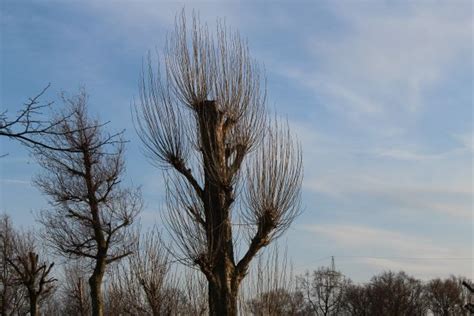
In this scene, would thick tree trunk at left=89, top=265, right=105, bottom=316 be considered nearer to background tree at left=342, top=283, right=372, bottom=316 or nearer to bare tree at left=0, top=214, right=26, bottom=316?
bare tree at left=0, top=214, right=26, bottom=316

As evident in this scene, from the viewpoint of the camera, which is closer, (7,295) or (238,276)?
(238,276)

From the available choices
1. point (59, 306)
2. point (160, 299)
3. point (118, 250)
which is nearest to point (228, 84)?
point (160, 299)

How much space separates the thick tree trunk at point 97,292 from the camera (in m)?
17.4

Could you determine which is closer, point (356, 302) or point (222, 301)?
point (222, 301)

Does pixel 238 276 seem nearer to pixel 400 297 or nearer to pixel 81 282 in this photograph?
pixel 81 282

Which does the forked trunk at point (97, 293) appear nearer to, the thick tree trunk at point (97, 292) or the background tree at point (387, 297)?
the thick tree trunk at point (97, 292)

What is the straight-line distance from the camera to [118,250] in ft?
60.7

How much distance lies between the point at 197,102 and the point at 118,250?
8922 millimetres

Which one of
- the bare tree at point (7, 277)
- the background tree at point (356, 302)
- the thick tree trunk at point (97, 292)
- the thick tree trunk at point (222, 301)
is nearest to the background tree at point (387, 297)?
the background tree at point (356, 302)

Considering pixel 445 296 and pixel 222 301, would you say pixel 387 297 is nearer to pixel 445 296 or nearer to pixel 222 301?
pixel 445 296

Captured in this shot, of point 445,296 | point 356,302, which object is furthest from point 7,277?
point 445,296

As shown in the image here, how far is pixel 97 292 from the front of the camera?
57.5 ft

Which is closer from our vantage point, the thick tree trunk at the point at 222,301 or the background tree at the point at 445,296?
the thick tree trunk at the point at 222,301

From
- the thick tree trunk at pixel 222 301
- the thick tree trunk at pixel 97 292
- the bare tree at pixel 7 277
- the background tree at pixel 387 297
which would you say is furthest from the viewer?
the background tree at pixel 387 297
